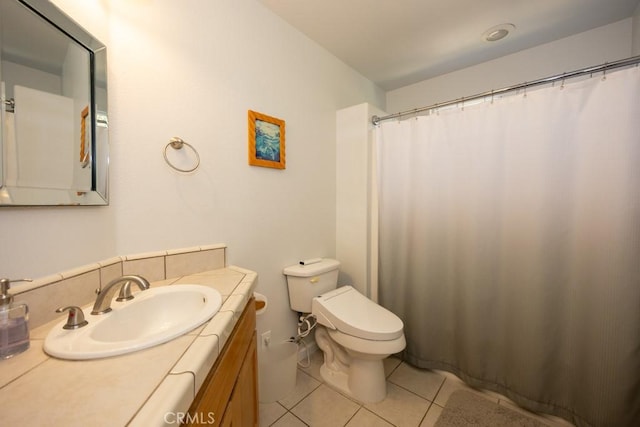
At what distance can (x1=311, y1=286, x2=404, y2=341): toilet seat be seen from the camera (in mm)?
1253

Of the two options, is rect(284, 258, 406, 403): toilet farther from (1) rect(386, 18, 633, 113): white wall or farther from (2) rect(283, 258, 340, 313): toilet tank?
(1) rect(386, 18, 633, 113): white wall

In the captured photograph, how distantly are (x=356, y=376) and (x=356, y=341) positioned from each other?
0.29m

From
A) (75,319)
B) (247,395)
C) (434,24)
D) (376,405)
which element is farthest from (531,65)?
(75,319)

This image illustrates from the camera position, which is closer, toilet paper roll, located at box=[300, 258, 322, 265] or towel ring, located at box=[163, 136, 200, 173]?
towel ring, located at box=[163, 136, 200, 173]

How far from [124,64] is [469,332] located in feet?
7.14

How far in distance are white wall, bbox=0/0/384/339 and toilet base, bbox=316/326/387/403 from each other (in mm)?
355

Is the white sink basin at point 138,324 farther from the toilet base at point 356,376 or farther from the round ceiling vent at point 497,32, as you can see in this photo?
the round ceiling vent at point 497,32

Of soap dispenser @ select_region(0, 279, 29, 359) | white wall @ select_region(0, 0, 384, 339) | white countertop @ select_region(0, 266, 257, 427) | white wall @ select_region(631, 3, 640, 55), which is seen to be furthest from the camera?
white wall @ select_region(631, 3, 640, 55)

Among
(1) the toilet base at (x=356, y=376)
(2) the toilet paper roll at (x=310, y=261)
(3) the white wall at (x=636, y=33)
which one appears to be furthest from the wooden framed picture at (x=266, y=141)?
(3) the white wall at (x=636, y=33)

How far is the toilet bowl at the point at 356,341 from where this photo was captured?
1251 mm

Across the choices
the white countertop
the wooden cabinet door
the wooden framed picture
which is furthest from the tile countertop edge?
the wooden framed picture

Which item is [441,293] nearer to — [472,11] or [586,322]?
[586,322]

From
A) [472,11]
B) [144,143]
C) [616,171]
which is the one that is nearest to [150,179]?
[144,143]

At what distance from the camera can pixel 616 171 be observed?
110 cm
